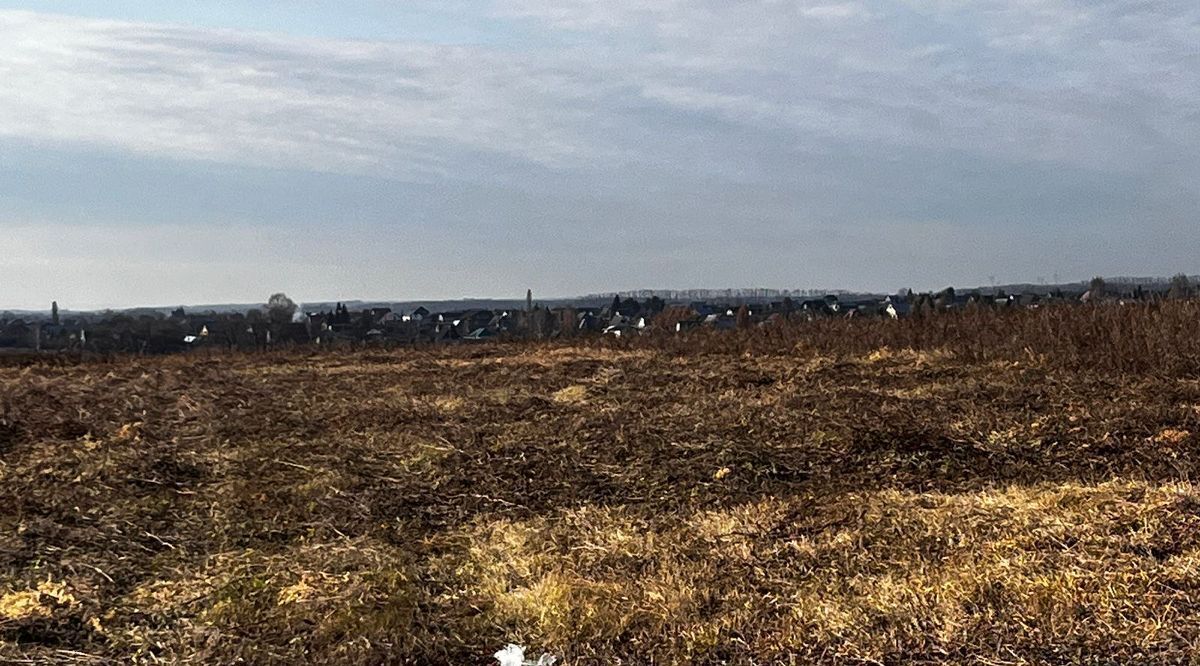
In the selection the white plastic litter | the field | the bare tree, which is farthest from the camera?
the bare tree

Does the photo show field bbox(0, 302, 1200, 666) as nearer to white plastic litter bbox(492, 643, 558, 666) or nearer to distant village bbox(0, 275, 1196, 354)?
white plastic litter bbox(492, 643, 558, 666)

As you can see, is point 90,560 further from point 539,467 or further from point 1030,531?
point 1030,531

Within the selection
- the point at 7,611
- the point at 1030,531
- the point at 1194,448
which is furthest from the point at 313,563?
the point at 1194,448

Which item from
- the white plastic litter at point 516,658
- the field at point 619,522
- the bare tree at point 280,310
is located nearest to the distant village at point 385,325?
the bare tree at point 280,310

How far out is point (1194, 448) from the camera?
5.75 m

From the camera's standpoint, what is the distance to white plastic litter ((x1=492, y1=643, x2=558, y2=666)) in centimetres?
285

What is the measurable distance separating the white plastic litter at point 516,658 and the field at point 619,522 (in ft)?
0.38

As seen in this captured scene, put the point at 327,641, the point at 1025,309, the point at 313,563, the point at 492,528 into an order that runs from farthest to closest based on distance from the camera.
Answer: the point at 1025,309 < the point at 492,528 < the point at 313,563 < the point at 327,641

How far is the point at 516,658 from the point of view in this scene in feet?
9.37

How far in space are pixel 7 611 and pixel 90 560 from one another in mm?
637

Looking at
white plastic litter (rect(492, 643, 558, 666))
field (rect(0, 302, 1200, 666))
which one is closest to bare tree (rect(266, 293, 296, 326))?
field (rect(0, 302, 1200, 666))

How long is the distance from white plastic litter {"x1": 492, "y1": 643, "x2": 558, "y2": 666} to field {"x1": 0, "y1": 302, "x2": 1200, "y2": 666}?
12 centimetres

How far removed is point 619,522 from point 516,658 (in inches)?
69.7

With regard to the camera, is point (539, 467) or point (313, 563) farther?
point (539, 467)
